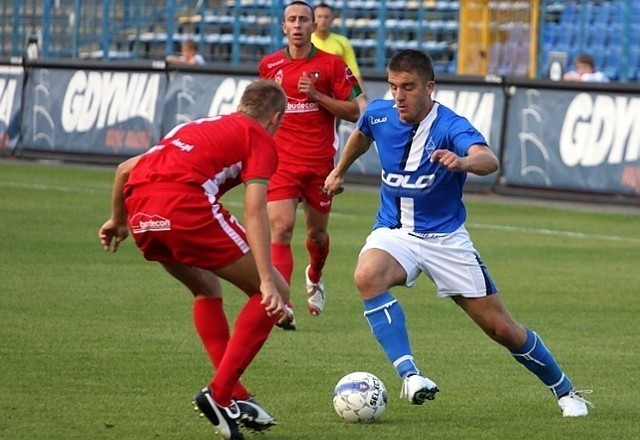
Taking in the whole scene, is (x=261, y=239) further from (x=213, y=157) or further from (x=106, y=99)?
(x=106, y=99)

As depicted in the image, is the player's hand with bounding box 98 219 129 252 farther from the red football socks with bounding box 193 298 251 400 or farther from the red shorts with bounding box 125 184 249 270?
the red football socks with bounding box 193 298 251 400

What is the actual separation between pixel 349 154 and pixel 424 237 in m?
0.83

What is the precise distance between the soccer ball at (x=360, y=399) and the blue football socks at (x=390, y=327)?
16 cm

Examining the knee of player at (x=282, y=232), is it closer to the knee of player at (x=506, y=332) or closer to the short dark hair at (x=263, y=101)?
the knee of player at (x=506, y=332)

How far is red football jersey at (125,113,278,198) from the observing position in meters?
6.36

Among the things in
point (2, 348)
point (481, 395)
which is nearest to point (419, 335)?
point (481, 395)

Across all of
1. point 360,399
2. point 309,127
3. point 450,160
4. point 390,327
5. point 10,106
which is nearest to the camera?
point 450,160

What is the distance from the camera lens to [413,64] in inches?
286

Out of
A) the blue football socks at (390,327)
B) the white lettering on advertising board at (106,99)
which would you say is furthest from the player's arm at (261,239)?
the white lettering on advertising board at (106,99)

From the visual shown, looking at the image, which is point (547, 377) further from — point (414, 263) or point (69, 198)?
point (69, 198)

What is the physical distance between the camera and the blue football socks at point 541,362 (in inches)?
287

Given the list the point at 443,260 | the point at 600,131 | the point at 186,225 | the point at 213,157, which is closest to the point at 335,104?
the point at 443,260

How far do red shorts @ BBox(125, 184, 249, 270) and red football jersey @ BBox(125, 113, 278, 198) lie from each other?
6cm

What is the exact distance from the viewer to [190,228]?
6371 millimetres
